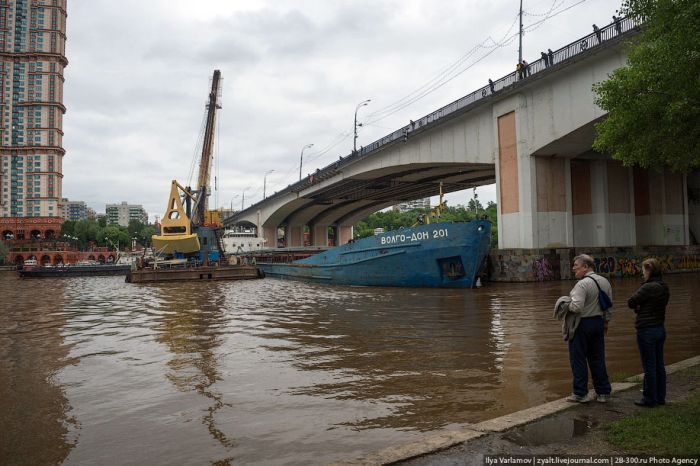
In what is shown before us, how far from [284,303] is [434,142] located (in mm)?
20954

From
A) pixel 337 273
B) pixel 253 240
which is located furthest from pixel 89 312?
pixel 253 240

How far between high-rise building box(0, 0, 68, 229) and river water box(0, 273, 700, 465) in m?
105

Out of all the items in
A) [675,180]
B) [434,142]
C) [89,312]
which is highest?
[434,142]

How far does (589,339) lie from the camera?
5660 mm

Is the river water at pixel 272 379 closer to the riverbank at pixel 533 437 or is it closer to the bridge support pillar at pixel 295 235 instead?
the riverbank at pixel 533 437

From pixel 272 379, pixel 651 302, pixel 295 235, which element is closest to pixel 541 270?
pixel 272 379

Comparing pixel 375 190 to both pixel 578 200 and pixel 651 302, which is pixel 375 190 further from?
pixel 651 302

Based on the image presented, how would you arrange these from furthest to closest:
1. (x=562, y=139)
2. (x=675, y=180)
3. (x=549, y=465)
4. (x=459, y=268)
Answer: (x=675, y=180) → (x=562, y=139) → (x=459, y=268) → (x=549, y=465)

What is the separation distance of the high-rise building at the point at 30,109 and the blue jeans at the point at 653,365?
120 m

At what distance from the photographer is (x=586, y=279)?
18.6 ft

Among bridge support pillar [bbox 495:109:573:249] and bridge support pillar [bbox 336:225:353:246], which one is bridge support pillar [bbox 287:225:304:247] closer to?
bridge support pillar [bbox 336:225:353:246]

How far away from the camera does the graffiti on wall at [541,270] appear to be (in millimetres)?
27438

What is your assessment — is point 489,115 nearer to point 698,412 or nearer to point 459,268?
point 459,268

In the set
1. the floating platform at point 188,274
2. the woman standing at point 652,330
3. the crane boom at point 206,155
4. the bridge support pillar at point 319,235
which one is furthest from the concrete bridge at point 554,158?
the bridge support pillar at point 319,235
